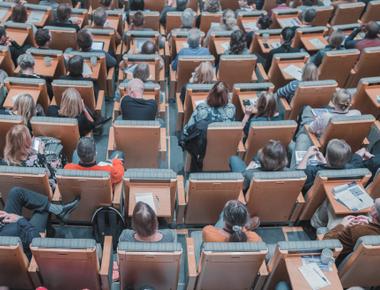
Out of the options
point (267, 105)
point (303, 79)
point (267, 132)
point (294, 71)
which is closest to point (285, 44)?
point (294, 71)

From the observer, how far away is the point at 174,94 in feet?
19.3

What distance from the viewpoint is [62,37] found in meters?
5.91

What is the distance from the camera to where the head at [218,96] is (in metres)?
4.35

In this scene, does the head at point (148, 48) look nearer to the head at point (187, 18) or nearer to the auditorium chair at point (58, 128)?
the head at point (187, 18)

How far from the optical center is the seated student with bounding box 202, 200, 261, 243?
3.14 metres

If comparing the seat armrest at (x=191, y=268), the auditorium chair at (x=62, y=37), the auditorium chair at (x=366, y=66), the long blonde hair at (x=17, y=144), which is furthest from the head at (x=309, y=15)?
the long blonde hair at (x=17, y=144)

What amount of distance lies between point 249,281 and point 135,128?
67.2 inches

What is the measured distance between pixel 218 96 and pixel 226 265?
6.17 ft

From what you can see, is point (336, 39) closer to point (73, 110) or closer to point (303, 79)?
point (303, 79)

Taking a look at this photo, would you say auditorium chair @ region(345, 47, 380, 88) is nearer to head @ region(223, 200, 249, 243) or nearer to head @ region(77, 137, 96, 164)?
head @ region(223, 200, 249, 243)

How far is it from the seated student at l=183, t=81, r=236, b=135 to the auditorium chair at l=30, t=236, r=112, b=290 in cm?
162

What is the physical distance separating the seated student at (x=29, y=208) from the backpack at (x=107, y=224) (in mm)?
240

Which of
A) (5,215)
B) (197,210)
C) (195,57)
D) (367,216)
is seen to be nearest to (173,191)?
(197,210)

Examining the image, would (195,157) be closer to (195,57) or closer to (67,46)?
(195,57)
